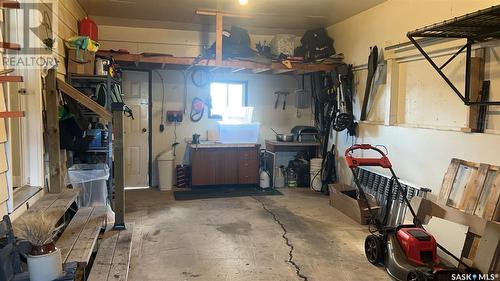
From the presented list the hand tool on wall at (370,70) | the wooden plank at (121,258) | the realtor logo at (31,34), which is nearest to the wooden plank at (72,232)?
the wooden plank at (121,258)

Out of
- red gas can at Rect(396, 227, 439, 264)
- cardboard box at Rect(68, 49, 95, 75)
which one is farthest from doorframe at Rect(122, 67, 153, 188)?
red gas can at Rect(396, 227, 439, 264)

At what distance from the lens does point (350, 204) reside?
4.80 meters

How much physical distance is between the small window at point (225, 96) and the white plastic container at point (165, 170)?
1141 millimetres

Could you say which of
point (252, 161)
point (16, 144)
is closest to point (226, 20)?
point (252, 161)

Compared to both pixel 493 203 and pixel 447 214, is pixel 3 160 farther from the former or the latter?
pixel 493 203

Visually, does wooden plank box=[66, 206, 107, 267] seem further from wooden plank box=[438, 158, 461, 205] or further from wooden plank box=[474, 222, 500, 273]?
wooden plank box=[438, 158, 461, 205]

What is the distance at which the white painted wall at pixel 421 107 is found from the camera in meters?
3.45

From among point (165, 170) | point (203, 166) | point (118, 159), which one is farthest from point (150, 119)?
point (118, 159)

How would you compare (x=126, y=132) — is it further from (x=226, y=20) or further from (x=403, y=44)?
(x=403, y=44)

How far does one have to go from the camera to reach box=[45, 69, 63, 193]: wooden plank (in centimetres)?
343

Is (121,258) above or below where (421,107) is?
below

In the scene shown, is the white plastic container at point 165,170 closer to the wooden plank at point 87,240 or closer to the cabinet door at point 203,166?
the cabinet door at point 203,166

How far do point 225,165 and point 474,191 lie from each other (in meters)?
3.94

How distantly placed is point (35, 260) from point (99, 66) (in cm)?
332
